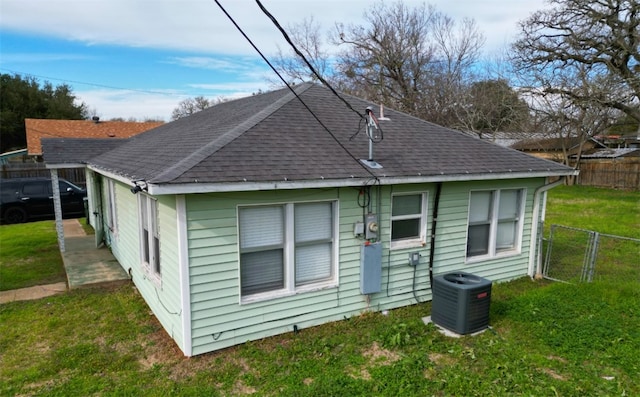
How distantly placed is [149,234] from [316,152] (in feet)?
9.51

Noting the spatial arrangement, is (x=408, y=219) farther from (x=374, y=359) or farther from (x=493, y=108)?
(x=493, y=108)

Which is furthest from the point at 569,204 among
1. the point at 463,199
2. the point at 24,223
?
the point at 24,223

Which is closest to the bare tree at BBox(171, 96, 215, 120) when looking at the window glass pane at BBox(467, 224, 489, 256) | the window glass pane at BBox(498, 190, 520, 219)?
the window glass pane at BBox(498, 190, 520, 219)

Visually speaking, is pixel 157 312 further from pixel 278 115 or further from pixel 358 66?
pixel 358 66

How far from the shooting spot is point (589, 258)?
8812mm

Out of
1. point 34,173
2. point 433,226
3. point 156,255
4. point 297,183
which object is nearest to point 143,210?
point 156,255

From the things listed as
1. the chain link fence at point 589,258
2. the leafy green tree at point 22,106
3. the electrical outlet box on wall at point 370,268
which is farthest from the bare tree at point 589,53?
the leafy green tree at point 22,106

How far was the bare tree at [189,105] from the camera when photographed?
52688 mm

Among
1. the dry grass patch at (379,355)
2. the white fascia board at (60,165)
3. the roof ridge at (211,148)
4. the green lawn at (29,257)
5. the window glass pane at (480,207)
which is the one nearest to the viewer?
the roof ridge at (211,148)

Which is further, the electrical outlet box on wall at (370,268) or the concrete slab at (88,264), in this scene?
the concrete slab at (88,264)

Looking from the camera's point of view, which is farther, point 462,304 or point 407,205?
point 407,205

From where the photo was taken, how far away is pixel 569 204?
1825cm

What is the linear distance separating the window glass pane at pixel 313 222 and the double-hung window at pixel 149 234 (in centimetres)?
209

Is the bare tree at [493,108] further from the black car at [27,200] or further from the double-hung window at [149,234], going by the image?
the black car at [27,200]
